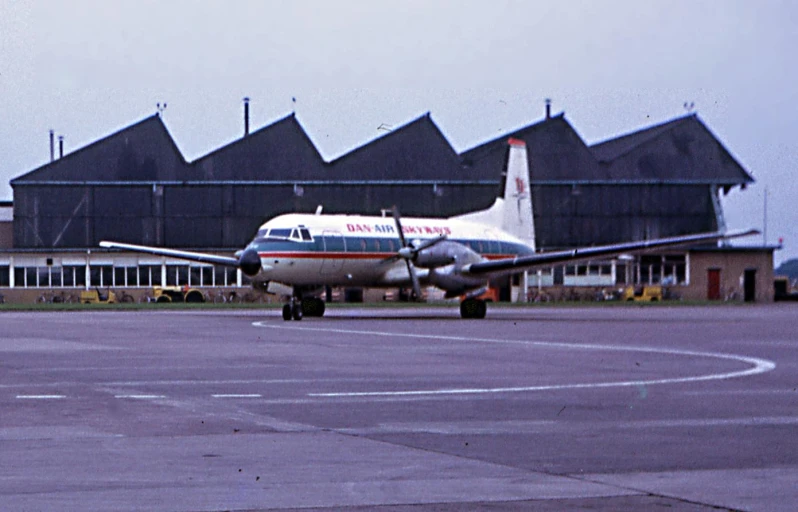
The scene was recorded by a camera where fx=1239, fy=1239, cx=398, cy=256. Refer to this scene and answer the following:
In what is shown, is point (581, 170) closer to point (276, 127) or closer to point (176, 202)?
point (276, 127)

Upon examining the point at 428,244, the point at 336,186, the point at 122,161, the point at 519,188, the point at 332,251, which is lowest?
the point at 332,251

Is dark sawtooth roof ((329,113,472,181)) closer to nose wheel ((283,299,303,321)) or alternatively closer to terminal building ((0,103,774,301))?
terminal building ((0,103,774,301))

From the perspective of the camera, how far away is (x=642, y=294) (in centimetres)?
7794

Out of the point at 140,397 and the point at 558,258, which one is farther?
the point at 558,258

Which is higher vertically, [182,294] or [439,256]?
[439,256]

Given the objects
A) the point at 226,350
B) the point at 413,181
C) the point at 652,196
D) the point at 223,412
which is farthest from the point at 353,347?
the point at 652,196

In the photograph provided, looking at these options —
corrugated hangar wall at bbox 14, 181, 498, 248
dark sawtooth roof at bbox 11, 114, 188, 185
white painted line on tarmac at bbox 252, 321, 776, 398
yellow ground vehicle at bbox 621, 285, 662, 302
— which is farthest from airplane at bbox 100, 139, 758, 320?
dark sawtooth roof at bbox 11, 114, 188, 185

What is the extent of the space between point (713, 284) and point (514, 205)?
36.3 m

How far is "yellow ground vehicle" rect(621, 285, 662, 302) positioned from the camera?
77.5 meters

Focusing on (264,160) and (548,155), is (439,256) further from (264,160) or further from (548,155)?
(548,155)

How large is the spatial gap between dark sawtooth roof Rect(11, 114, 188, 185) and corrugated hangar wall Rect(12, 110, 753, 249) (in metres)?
0.07

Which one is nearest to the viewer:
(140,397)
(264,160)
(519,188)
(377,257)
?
(140,397)

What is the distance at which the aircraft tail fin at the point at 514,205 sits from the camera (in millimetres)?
49156

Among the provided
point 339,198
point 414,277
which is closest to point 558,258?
point 414,277
